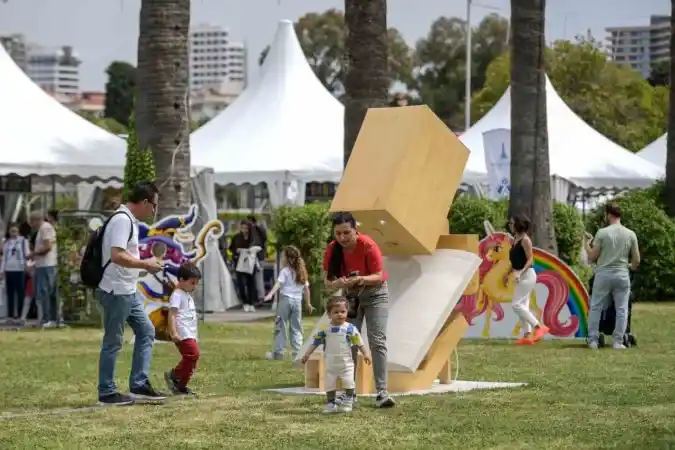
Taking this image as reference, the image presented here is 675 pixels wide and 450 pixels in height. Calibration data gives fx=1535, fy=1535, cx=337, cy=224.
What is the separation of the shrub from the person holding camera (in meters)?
13.7

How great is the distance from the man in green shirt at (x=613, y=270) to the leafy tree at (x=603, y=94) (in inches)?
1907

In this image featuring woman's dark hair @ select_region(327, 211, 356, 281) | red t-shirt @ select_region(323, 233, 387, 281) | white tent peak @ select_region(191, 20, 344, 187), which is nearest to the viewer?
red t-shirt @ select_region(323, 233, 387, 281)

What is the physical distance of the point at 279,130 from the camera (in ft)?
108

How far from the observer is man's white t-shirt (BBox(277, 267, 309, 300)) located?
58.6ft

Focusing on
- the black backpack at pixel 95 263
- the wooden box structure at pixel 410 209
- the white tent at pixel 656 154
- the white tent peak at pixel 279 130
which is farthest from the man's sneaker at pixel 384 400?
the white tent at pixel 656 154

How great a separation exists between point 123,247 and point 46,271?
11.2 meters

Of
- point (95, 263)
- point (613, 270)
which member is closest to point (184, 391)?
point (95, 263)

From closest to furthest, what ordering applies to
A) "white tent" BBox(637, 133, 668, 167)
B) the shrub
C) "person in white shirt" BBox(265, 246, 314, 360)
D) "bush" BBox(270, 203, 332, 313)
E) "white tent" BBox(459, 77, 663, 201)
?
1. "person in white shirt" BBox(265, 246, 314, 360)
2. "bush" BBox(270, 203, 332, 313)
3. the shrub
4. "white tent" BBox(459, 77, 663, 201)
5. "white tent" BBox(637, 133, 668, 167)

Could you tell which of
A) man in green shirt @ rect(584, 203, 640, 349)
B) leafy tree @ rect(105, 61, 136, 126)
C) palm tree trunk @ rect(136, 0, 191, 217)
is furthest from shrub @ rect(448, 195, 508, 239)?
leafy tree @ rect(105, 61, 136, 126)

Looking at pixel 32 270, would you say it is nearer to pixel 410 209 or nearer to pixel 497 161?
pixel 497 161

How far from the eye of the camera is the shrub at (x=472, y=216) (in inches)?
1049

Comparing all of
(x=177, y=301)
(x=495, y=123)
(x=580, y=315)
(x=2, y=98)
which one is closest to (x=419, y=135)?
(x=177, y=301)

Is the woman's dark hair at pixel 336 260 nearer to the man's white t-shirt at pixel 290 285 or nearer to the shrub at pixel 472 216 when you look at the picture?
the man's white t-shirt at pixel 290 285

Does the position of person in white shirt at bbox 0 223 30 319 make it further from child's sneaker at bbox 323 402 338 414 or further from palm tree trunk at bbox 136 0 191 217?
child's sneaker at bbox 323 402 338 414
